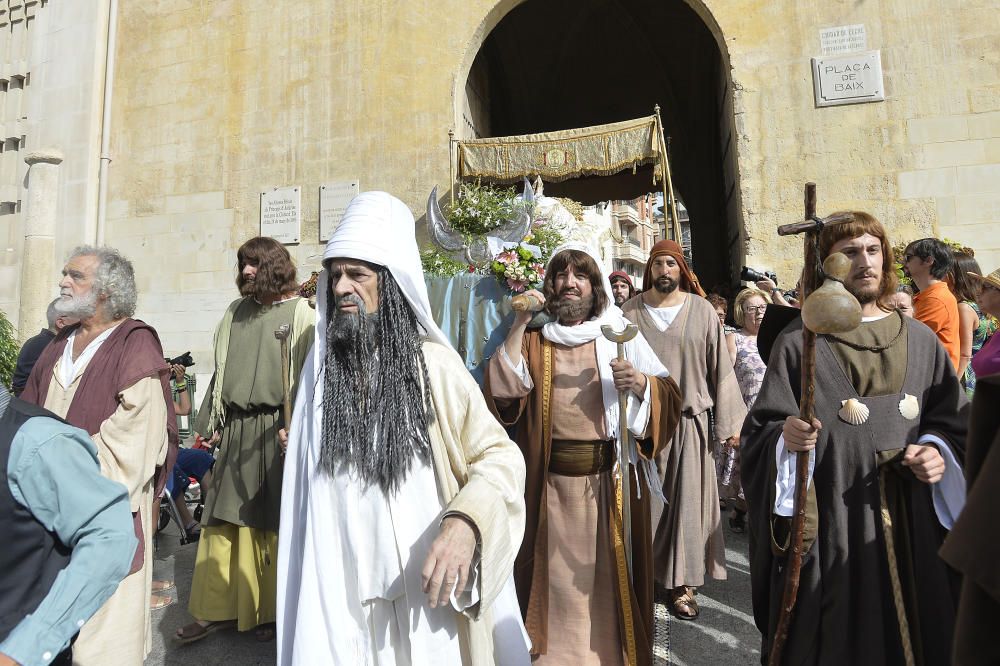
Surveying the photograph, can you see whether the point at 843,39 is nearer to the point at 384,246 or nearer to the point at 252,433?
the point at 384,246

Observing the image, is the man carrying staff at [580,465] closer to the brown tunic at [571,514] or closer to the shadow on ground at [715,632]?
the brown tunic at [571,514]

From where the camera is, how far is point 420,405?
1895 millimetres

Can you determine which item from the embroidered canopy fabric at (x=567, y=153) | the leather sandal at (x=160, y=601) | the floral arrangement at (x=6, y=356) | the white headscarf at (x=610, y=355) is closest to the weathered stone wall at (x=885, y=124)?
the embroidered canopy fabric at (x=567, y=153)

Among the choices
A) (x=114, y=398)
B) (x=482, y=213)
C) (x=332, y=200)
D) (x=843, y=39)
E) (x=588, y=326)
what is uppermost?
(x=843, y=39)

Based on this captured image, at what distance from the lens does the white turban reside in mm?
1931

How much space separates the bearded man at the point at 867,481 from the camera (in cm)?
193

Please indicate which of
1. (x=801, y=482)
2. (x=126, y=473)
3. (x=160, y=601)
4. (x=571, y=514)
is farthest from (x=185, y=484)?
(x=801, y=482)

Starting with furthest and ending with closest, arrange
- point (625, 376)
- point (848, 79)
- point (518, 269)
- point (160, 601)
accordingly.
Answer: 1. point (848, 79)
2. point (518, 269)
3. point (160, 601)
4. point (625, 376)

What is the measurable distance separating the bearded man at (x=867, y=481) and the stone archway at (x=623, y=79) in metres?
9.11

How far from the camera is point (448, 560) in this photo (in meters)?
1.51

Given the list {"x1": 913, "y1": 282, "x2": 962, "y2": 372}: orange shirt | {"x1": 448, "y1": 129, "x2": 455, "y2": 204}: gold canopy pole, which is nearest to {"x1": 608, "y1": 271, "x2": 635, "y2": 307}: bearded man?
{"x1": 913, "y1": 282, "x2": 962, "y2": 372}: orange shirt

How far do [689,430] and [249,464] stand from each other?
2553 mm

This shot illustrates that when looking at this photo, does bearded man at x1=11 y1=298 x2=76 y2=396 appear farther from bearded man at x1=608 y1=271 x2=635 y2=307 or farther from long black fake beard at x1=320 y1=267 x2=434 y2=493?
bearded man at x1=608 y1=271 x2=635 y2=307

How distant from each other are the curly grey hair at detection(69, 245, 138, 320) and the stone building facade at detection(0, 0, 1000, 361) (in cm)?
542
